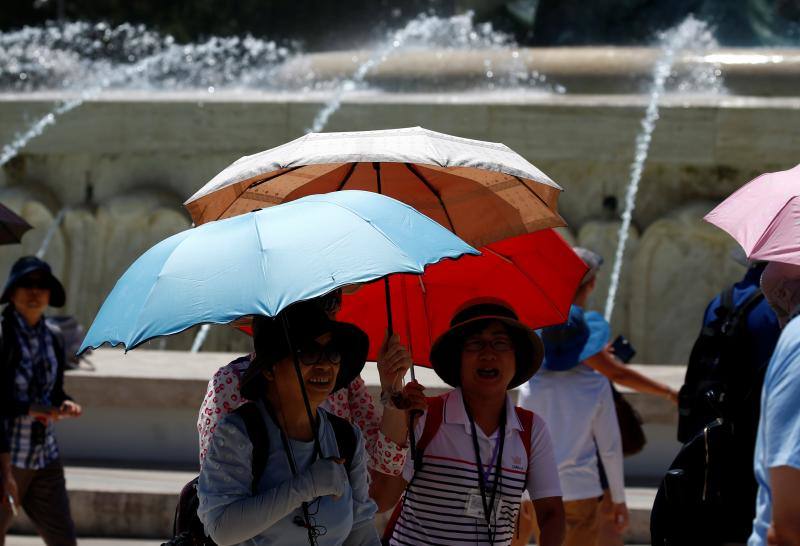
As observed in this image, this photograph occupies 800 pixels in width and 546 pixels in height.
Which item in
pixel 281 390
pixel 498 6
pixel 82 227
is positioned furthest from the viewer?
pixel 498 6

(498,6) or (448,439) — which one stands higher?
(498,6)

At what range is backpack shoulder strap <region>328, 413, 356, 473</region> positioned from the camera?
331 cm

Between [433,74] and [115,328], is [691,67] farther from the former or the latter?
[115,328]

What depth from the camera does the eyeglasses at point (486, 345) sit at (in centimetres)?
391

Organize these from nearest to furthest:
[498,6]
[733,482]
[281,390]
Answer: [281,390], [733,482], [498,6]

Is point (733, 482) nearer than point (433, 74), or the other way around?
point (733, 482)

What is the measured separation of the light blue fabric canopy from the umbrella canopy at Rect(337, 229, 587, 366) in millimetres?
1051

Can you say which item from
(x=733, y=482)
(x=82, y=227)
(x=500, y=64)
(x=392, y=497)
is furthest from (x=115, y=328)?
(x=500, y=64)

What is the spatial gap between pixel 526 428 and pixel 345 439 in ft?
2.33

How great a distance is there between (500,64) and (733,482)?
23.1 ft

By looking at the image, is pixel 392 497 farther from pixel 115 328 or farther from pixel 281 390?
pixel 115 328

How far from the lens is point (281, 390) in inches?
127

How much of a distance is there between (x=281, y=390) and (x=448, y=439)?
28.2 inches

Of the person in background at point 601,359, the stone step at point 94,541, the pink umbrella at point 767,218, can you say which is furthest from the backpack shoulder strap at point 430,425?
the stone step at point 94,541
